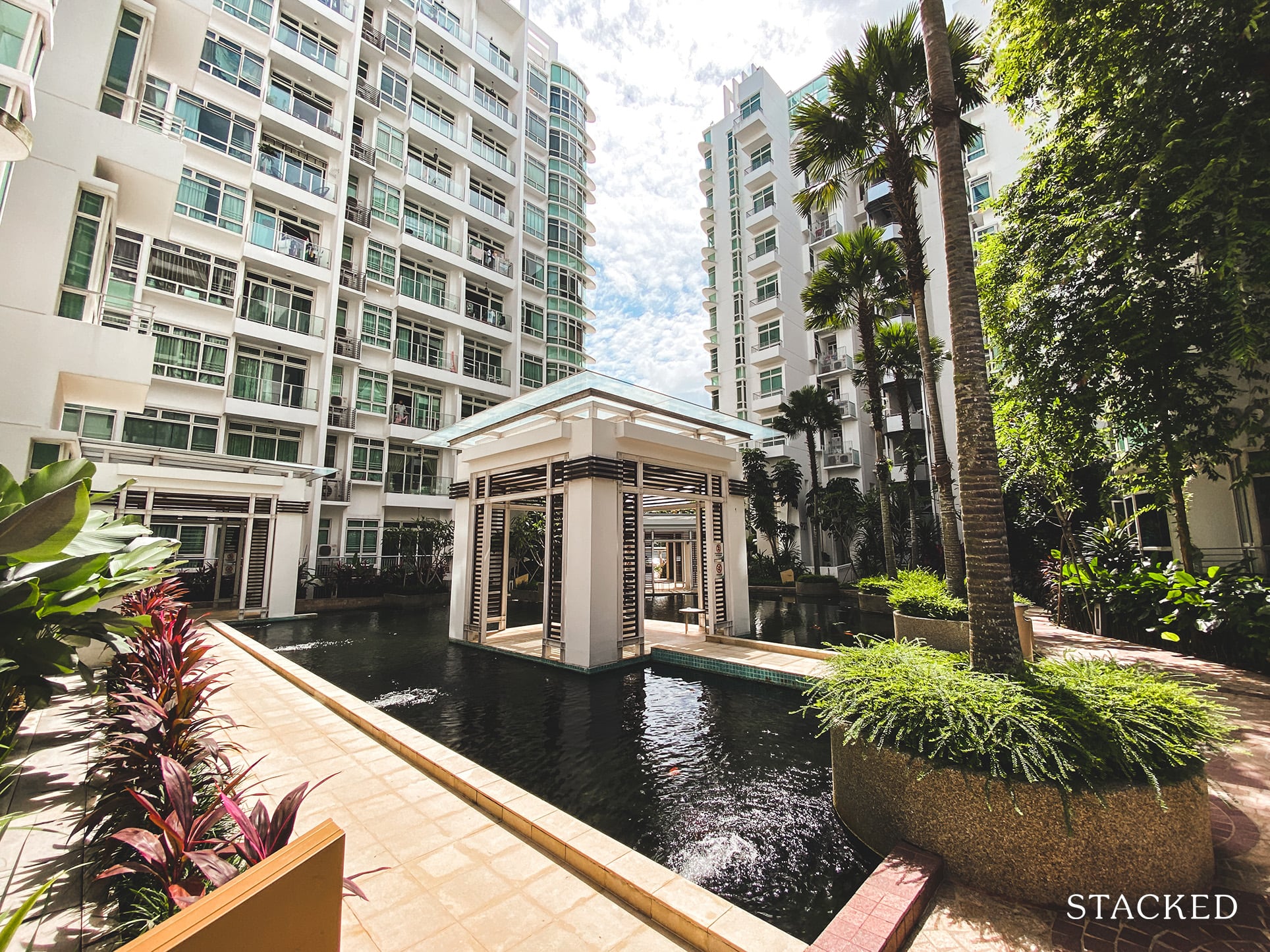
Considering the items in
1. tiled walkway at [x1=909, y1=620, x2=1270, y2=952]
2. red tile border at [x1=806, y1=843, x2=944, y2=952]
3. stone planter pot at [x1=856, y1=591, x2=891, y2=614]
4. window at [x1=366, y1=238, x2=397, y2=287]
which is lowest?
tiled walkway at [x1=909, y1=620, x2=1270, y2=952]

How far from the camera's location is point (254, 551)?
15.2m

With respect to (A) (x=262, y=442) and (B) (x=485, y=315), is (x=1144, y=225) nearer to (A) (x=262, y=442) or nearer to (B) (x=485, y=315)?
(A) (x=262, y=442)

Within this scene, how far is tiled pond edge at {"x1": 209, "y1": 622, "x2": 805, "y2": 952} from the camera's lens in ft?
8.50

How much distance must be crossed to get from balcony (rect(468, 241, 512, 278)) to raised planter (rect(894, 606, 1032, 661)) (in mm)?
26363

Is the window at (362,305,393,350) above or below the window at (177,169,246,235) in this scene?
below

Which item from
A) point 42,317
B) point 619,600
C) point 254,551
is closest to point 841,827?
point 619,600

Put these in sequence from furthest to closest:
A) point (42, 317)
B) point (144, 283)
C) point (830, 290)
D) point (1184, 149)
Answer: point (144, 283)
point (830, 290)
point (42, 317)
point (1184, 149)

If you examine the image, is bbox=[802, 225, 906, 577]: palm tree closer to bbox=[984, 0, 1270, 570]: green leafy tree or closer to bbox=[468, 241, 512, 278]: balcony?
bbox=[984, 0, 1270, 570]: green leafy tree

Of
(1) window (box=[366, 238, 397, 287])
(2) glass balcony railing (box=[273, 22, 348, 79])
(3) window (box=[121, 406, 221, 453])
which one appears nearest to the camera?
(3) window (box=[121, 406, 221, 453])

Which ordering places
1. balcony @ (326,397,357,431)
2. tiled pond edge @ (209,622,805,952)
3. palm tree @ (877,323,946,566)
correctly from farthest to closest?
balcony @ (326,397,357,431) < palm tree @ (877,323,946,566) < tiled pond edge @ (209,622,805,952)

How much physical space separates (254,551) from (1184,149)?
67.1 ft

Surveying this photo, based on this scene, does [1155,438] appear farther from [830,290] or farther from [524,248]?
[524,248]

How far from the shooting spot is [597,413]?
9359mm

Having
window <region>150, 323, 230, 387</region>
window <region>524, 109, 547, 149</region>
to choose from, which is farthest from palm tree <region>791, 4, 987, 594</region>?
window <region>524, 109, 547, 149</region>
